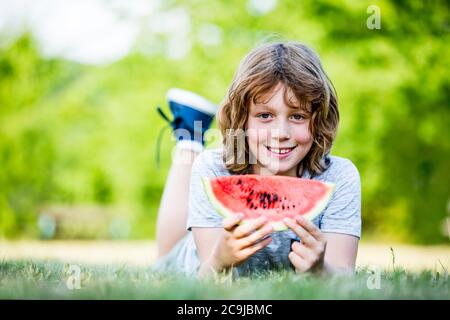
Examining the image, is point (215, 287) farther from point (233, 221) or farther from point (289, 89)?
point (289, 89)

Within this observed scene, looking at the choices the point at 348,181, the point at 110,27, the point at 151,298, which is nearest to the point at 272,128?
the point at 348,181

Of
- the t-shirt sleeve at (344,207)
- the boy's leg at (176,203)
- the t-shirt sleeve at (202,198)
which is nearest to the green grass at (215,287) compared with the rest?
the t-shirt sleeve at (344,207)

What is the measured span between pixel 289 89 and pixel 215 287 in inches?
47.5

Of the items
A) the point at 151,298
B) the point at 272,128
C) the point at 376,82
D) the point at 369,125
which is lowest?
the point at 151,298

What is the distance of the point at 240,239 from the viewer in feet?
7.16

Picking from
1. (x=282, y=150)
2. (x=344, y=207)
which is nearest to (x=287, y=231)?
(x=344, y=207)

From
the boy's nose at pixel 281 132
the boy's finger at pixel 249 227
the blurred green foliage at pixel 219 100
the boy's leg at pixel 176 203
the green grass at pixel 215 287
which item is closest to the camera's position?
the green grass at pixel 215 287

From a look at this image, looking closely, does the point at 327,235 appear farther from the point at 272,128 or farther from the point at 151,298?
the point at 151,298

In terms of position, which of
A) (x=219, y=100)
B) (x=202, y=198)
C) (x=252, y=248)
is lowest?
(x=252, y=248)

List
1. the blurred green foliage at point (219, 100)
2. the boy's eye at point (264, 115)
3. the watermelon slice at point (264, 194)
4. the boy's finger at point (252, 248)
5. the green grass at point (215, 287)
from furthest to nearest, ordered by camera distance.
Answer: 1. the blurred green foliage at point (219, 100)
2. the boy's eye at point (264, 115)
3. the watermelon slice at point (264, 194)
4. the boy's finger at point (252, 248)
5. the green grass at point (215, 287)

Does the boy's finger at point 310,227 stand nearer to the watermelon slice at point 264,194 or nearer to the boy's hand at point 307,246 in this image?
the boy's hand at point 307,246

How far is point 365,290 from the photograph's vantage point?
6.21ft

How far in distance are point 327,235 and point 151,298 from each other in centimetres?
124

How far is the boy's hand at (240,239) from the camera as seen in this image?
212 centimetres
